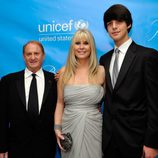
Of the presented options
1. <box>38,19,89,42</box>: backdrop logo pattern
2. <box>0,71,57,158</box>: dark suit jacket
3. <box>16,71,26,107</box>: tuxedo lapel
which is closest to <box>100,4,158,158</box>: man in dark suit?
<box>0,71,57,158</box>: dark suit jacket

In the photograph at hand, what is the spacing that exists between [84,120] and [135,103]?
1.27ft

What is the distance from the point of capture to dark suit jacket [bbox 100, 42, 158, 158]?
→ 2.06 metres

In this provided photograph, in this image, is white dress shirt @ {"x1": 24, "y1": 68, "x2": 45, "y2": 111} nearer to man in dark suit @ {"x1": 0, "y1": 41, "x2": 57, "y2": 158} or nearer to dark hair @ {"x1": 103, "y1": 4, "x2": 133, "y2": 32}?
man in dark suit @ {"x1": 0, "y1": 41, "x2": 57, "y2": 158}

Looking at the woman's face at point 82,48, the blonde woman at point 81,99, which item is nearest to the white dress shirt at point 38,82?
the blonde woman at point 81,99

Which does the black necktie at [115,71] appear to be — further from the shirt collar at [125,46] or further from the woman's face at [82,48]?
the woman's face at [82,48]

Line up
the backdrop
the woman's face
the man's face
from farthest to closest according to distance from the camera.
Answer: the backdrop → the man's face → the woman's face

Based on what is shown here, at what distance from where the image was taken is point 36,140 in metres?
2.40

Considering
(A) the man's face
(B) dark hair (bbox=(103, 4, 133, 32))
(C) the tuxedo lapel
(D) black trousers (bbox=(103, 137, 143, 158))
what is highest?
(B) dark hair (bbox=(103, 4, 133, 32))

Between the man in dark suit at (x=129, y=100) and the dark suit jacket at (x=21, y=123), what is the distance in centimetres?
46

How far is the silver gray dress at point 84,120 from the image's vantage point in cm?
224

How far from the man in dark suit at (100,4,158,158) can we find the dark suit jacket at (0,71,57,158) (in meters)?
0.46

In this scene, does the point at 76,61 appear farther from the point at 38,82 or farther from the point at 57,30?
the point at 57,30

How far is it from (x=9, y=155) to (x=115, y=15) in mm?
1343

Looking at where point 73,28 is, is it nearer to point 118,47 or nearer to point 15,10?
point 15,10
